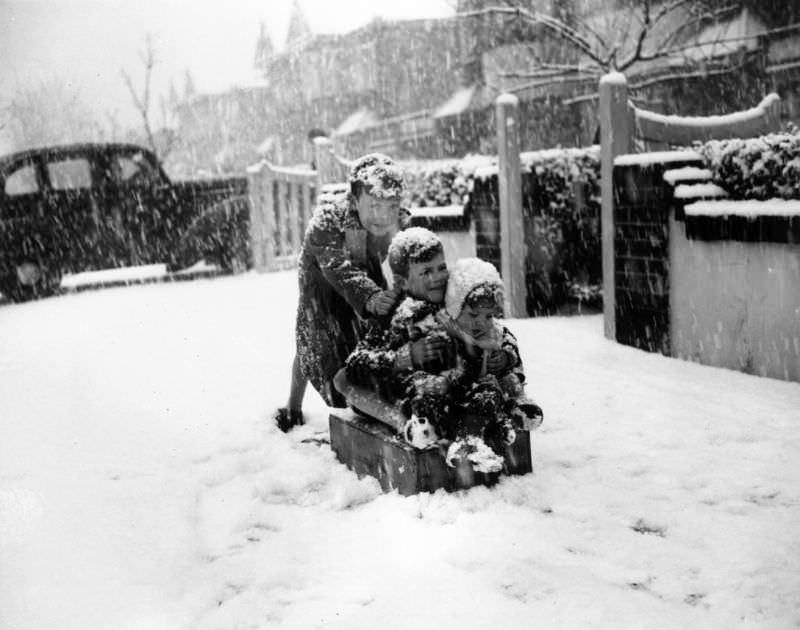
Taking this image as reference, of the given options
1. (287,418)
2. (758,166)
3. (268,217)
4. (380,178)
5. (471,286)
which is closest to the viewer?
(471,286)

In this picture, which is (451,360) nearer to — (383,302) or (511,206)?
(383,302)

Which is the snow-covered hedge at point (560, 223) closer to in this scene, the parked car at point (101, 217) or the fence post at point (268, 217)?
the fence post at point (268, 217)

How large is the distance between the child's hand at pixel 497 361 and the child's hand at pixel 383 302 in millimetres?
426

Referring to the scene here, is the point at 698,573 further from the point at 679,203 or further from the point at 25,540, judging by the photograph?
the point at 679,203

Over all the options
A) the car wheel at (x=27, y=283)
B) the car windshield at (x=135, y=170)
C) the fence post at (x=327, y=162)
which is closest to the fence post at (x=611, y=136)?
the fence post at (x=327, y=162)

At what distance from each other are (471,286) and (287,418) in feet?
5.04

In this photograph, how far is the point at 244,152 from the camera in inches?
1724

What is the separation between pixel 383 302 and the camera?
10.1 feet

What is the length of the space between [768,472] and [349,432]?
1659mm

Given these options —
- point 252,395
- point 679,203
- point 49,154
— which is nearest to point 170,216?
point 49,154

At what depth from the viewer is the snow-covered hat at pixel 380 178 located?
3225mm

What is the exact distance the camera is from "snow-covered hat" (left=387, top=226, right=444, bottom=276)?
299 cm

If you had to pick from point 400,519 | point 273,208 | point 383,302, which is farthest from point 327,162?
point 400,519

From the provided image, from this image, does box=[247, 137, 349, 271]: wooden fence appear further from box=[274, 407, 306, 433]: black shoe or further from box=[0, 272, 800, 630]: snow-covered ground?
box=[274, 407, 306, 433]: black shoe
